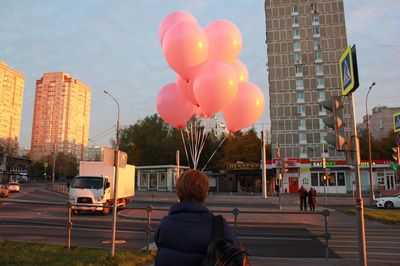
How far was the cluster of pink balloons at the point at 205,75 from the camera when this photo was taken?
8.47m

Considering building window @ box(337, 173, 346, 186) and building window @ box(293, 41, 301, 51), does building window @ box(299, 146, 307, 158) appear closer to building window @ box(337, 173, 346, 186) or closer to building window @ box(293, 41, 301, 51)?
building window @ box(337, 173, 346, 186)

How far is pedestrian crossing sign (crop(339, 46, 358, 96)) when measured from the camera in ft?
22.7

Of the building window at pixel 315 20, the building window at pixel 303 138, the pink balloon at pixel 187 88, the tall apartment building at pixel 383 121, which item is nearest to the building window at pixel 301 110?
the building window at pixel 303 138

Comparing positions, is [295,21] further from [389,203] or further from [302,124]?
[389,203]

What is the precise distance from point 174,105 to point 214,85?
2086mm

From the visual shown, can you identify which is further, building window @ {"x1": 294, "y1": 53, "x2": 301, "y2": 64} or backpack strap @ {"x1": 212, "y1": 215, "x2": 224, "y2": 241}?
building window @ {"x1": 294, "y1": 53, "x2": 301, "y2": 64}

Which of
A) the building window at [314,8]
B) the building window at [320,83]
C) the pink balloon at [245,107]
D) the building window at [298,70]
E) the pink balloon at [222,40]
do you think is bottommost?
the pink balloon at [245,107]

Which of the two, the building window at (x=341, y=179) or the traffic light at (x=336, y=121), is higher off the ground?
the traffic light at (x=336, y=121)

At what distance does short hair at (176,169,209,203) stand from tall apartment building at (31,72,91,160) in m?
92.7

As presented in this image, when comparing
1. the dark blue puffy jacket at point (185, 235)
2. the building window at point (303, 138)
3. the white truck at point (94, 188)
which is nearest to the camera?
the dark blue puffy jacket at point (185, 235)

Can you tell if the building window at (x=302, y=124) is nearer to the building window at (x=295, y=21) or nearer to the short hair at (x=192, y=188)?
the building window at (x=295, y=21)

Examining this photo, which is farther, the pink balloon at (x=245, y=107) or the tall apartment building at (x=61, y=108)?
the tall apartment building at (x=61, y=108)

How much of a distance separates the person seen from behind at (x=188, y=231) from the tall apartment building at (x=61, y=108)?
92.9 metres

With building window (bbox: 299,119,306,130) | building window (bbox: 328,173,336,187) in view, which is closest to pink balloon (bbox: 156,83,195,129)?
building window (bbox: 328,173,336,187)
